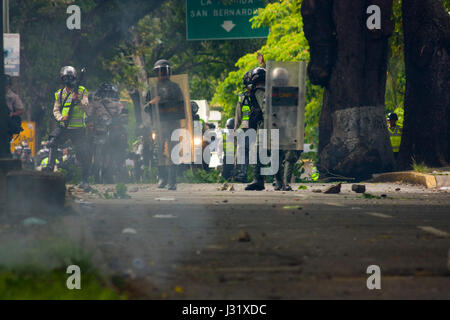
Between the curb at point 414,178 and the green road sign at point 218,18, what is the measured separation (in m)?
9.55

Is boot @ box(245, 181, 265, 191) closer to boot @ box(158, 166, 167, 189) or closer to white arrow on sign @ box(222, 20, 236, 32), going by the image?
boot @ box(158, 166, 167, 189)

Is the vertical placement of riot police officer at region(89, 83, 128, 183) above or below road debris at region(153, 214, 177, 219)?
above

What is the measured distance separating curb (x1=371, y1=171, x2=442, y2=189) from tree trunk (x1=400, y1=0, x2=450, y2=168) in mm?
1083

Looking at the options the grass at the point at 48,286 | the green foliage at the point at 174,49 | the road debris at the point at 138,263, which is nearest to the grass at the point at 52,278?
the grass at the point at 48,286

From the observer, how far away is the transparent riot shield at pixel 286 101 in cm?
1364

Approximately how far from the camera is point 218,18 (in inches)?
1005

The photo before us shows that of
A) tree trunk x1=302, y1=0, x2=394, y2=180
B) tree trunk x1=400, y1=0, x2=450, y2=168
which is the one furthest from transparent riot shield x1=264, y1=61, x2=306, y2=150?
tree trunk x1=400, y1=0, x2=450, y2=168

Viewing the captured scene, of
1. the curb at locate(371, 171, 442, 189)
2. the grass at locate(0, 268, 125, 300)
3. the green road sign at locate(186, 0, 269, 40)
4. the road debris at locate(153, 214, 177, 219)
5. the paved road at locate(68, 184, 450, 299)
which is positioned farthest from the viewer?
the green road sign at locate(186, 0, 269, 40)

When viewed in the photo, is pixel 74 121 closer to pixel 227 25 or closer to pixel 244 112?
pixel 244 112

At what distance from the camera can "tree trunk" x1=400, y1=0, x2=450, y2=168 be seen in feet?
56.9

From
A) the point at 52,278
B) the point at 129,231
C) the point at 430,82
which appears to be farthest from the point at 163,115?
the point at 52,278

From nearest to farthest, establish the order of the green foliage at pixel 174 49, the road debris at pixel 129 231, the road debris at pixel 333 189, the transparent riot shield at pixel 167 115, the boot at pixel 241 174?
the road debris at pixel 129 231, the road debris at pixel 333 189, the transparent riot shield at pixel 167 115, the boot at pixel 241 174, the green foliage at pixel 174 49

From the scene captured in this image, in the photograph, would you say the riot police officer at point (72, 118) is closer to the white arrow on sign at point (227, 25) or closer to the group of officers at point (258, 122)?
the group of officers at point (258, 122)
